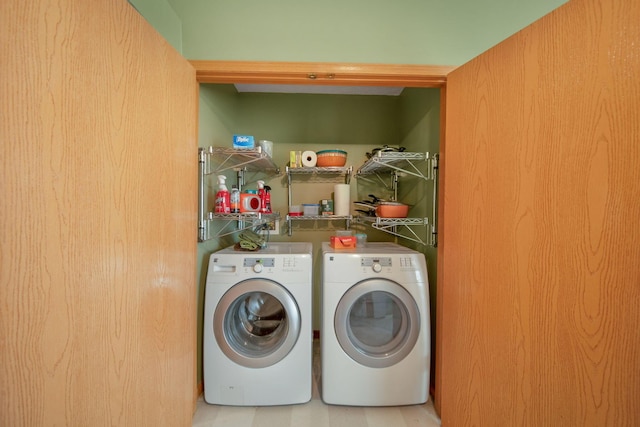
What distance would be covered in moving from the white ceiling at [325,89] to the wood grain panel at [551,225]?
1096 mm

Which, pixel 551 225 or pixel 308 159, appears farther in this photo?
pixel 308 159

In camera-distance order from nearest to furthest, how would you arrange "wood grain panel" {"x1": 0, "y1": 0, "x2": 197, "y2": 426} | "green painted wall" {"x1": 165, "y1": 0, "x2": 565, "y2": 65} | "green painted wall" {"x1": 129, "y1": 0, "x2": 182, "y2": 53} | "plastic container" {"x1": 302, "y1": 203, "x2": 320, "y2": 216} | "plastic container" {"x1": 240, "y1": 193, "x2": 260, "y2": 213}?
"wood grain panel" {"x1": 0, "y1": 0, "x2": 197, "y2": 426}
"green painted wall" {"x1": 129, "y1": 0, "x2": 182, "y2": 53}
"green painted wall" {"x1": 165, "y1": 0, "x2": 565, "y2": 65}
"plastic container" {"x1": 240, "y1": 193, "x2": 260, "y2": 213}
"plastic container" {"x1": 302, "y1": 203, "x2": 320, "y2": 216}

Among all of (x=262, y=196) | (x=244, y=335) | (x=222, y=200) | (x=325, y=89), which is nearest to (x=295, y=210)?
(x=262, y=196)

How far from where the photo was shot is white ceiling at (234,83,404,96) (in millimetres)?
2004

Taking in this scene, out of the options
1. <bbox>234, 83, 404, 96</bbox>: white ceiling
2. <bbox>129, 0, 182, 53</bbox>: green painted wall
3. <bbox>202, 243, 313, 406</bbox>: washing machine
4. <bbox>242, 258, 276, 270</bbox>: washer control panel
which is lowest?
<bbox>202, 243, 313, 406</bbox>: washing machine

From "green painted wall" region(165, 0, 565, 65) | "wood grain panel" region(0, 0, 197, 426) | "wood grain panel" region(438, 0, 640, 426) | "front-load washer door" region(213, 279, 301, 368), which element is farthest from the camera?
"front-load washer door" region(213, 279, 301, 368)

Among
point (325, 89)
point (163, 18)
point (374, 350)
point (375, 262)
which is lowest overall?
point (374, 350)

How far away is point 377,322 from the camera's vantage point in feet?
4.74

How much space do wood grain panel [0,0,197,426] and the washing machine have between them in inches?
12.8

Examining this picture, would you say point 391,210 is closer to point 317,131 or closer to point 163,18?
point 317,131

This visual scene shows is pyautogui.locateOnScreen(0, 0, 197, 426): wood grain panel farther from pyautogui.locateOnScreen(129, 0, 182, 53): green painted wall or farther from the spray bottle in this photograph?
the spray bottle

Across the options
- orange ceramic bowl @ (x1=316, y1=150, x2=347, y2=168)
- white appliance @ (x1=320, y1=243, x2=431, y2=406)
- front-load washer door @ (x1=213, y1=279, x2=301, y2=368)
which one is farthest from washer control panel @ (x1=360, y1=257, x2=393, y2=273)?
orange ceramic bowl @ (x1=316, y1=150, x2=347, y2=168)

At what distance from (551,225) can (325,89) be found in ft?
6.19

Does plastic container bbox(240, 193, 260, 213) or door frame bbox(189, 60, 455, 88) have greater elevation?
door frame bbox(189, 60, 455, 88)
